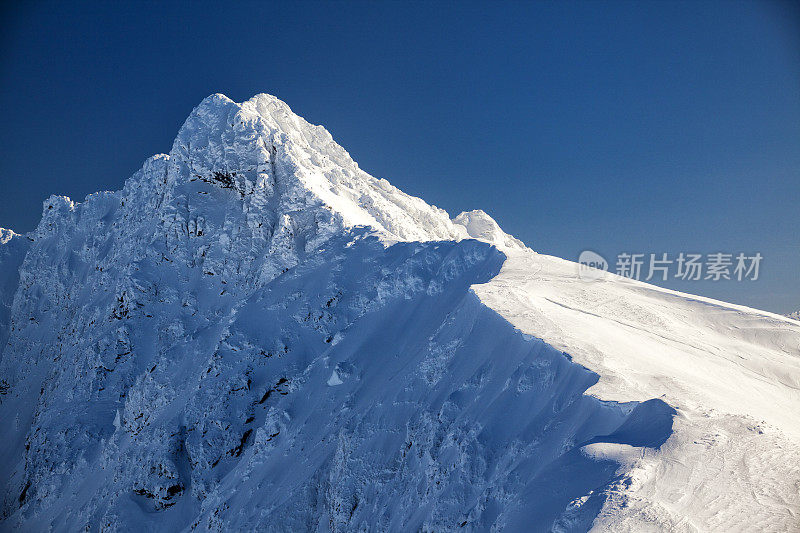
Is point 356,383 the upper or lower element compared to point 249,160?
lower

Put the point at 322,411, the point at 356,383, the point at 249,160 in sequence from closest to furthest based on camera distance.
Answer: the point at 322,411, the point at 356,383, the point at 249,160

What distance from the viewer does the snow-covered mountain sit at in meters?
15.3

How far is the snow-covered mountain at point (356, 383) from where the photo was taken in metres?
15.3

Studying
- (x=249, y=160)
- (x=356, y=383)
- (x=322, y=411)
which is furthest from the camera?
(x=249, y=160)

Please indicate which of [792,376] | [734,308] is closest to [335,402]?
[792,376]

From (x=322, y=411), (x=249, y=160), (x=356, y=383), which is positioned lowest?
(x=322, y=411)

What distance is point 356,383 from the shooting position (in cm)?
3497

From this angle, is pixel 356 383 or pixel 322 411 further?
pixel 356 383

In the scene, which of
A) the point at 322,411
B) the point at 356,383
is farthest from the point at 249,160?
the point at 322,411

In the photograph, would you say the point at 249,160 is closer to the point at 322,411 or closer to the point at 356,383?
the point at 356,383

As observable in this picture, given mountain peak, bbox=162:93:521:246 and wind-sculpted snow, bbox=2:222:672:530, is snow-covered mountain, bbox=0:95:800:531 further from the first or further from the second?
mountain peak, bbox=162:93:521:246

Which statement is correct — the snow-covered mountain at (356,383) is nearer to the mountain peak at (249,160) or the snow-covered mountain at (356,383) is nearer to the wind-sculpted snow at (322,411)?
the wind-sculpted snow at (322,411)

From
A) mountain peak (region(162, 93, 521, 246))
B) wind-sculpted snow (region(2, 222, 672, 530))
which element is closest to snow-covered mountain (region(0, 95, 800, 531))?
wind-sculpted snow (region(2, 222, 672, 530))

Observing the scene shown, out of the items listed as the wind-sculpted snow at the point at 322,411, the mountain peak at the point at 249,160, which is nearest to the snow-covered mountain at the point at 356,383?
the wind-sculpted snow at the point at 322,411
